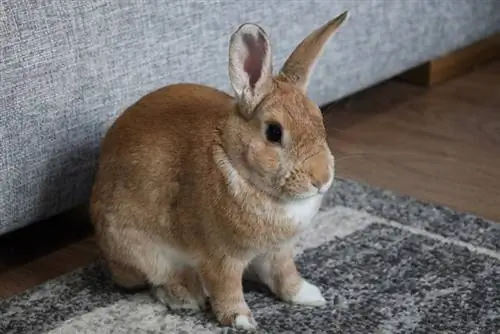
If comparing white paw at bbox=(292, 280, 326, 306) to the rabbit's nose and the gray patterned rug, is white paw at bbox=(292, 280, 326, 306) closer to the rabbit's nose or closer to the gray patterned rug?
the gray patterned rug

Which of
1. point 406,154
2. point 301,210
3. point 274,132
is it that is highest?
point 274,132

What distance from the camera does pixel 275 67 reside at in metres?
1.85

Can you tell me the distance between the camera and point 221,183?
4.24 ft

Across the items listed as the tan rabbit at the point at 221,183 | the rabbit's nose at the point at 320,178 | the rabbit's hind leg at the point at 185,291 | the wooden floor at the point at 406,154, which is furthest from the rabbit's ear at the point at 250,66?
the wooden floor at the point at 406,154

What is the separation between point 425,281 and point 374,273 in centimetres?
8

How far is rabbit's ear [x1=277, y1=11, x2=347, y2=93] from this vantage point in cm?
128

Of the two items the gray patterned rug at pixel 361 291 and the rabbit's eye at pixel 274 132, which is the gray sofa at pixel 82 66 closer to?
the gray patterned rug at pixel 361 291

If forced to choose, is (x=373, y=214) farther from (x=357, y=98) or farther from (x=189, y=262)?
(x=357, y=98)

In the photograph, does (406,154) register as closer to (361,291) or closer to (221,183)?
(361,291)

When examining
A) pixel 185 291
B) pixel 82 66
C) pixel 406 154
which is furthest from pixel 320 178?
pixel 406 154

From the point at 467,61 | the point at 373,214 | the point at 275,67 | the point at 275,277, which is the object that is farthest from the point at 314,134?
the point at 467,61

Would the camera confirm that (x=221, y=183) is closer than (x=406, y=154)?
Yes

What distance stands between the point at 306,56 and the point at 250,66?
8 centimetres

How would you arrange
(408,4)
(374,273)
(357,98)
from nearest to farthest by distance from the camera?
(374,273) < (408,4) < (357,98)
